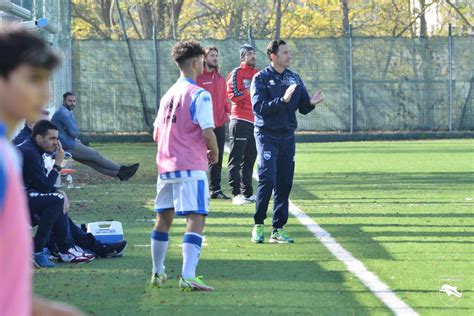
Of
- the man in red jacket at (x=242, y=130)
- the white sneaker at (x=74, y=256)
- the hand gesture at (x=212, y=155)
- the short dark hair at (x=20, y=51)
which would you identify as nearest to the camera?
the short dark hair at (x=20, y=51)

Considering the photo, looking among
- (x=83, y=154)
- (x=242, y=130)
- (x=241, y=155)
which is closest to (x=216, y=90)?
(x=242, y=130)

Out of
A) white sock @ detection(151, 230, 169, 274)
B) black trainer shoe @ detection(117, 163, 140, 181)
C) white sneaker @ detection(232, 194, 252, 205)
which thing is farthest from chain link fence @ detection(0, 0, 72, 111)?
white sock @ detection(151, 230, 169, 274)

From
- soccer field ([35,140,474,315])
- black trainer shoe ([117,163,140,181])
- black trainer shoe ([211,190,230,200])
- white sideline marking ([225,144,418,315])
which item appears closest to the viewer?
white sideline marking ([225,144,418,315])

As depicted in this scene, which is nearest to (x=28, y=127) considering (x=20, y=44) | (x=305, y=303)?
(x=305, y=303)

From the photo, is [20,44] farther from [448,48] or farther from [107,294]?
[448,48]

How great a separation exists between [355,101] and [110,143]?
24.2 ft

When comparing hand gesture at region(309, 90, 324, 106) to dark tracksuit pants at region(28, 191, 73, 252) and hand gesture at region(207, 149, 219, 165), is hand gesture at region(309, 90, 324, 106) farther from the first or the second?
dark tracksuit pants at region(28, 191, 73, 252)

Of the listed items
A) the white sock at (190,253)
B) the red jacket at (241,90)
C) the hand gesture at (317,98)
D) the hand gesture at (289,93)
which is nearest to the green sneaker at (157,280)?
the white sock at (190,253)

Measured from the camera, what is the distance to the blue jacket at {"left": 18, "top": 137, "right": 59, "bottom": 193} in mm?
9695

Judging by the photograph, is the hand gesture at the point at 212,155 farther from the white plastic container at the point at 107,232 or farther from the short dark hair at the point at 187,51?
the white plastic container at the point at 107,232

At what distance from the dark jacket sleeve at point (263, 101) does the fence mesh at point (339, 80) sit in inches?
819

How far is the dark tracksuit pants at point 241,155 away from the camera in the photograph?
15.3m

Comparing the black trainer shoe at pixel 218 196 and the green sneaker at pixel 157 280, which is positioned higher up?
the black trainer shoe at pixel 218 196

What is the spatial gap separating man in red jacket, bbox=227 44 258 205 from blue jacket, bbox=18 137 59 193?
5.56m
